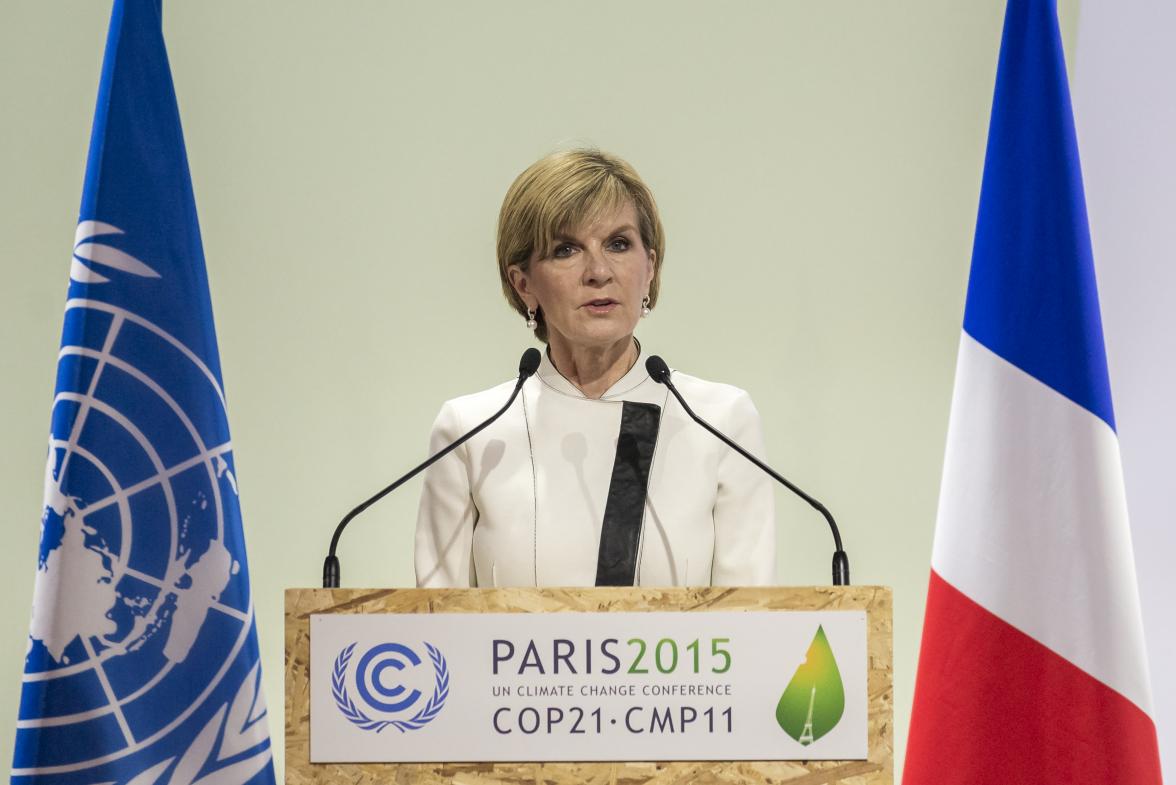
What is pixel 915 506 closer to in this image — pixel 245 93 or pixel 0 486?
pixel 245 93

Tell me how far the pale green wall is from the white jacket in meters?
1.09

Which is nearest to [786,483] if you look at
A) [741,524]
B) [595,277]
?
[741,524]

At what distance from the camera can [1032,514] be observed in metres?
1.80

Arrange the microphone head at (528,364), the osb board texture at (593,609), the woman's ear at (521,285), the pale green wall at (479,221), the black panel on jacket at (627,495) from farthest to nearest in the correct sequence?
the pale green wall at (479,221)
the woman's ear at (521,285)
the black panel on jacket at (627,495)
the microphone head at (528,364)
the osb board texture at (593,609)

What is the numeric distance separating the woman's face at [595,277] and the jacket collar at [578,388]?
3.5 inches

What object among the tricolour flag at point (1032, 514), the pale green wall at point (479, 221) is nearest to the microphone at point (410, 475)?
the tricolour flag at point (1032, 514)

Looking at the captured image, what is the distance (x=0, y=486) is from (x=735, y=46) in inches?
77.5

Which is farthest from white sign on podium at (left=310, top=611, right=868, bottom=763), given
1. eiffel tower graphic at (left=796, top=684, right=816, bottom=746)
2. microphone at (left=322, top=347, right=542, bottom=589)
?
microphone at (left=322, top=347, right=542, bottom=589)

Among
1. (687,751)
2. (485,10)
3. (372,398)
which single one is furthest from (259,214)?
(687,751)

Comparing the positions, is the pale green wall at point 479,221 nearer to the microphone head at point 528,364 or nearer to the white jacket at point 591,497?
the white jacket at point 591,497

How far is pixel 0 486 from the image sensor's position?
3.08 metres

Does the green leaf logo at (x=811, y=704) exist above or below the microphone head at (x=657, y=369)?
below

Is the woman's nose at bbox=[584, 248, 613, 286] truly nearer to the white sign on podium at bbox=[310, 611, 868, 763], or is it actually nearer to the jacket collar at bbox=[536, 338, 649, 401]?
the jacket collar at bbox=[536, 338, 649, 401]

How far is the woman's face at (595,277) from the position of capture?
1.98 meters
